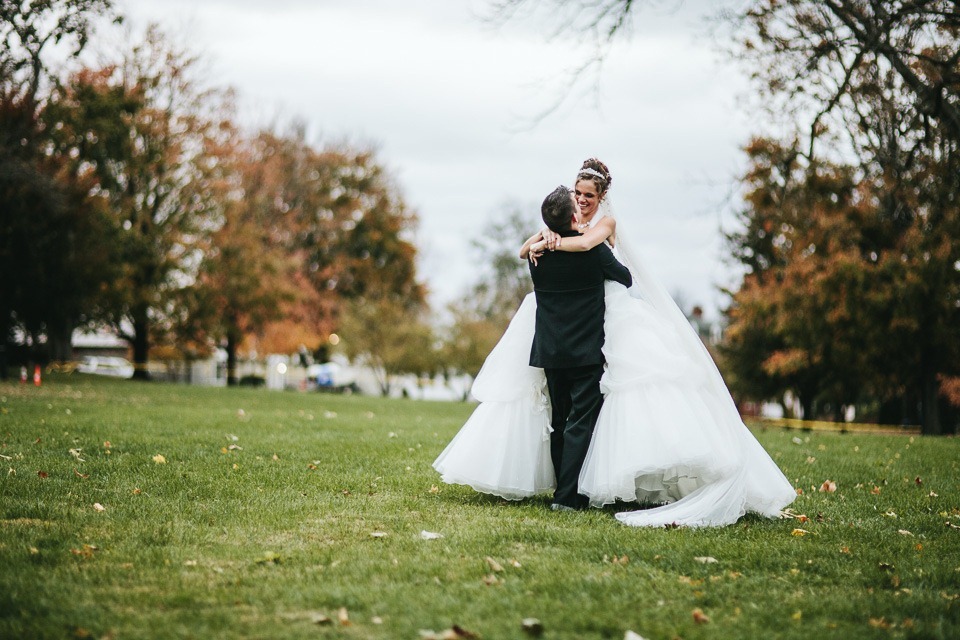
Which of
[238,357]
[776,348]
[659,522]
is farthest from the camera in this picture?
[238,357]

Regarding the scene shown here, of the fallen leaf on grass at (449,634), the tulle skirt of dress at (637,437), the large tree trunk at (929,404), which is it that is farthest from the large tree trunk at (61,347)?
the fallen leaf on grass at (449,634)

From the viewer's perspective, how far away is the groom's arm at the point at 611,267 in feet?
21.3

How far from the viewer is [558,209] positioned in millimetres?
6363

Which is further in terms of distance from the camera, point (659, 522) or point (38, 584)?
point (659, 522)

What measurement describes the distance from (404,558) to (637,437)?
2.05 meters

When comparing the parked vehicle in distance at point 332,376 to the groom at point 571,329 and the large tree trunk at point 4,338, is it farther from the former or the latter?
the groom at point 571,329

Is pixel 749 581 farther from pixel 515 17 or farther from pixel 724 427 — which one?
pixel 515 17

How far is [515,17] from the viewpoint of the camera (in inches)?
521

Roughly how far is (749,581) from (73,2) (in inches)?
666

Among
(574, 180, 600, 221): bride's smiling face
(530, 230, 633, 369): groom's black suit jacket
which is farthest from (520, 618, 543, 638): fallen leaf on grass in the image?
(574, 180, 600, 221): bride's smiling face

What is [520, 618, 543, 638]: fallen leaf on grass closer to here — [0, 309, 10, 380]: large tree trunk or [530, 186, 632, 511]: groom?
[530, 186, 632, 511]: groom

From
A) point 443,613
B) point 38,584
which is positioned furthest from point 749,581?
point 38,584

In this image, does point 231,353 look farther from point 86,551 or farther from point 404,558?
point 404,558

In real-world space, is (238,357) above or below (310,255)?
below
